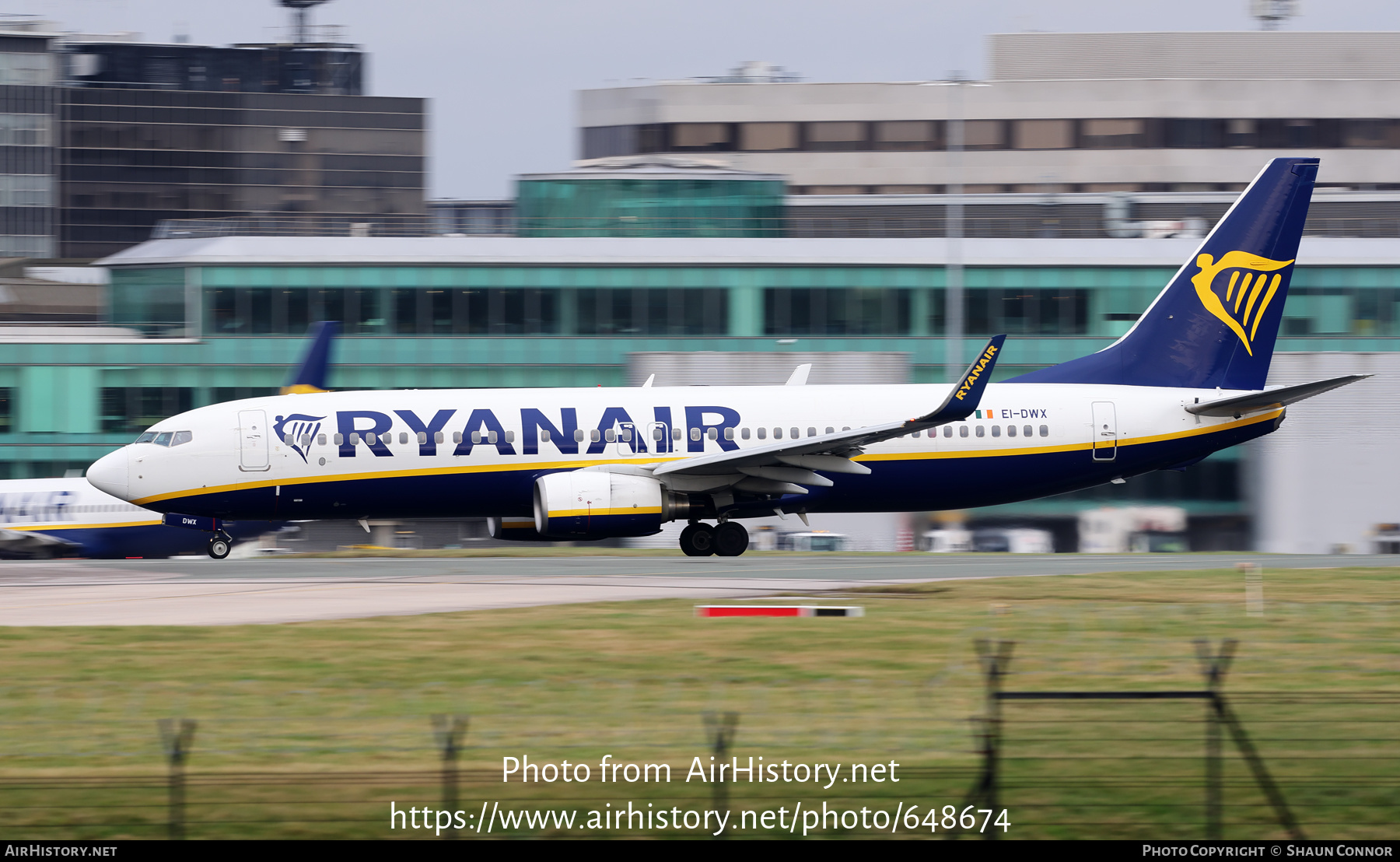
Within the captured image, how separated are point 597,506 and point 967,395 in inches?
297

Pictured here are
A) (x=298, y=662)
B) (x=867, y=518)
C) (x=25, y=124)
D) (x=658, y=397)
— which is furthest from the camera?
(x=25, y=124)

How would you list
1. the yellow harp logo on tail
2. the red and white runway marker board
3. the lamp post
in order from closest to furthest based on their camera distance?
the red and white runway marker board < the yellow harp logo on tail < the lamp post

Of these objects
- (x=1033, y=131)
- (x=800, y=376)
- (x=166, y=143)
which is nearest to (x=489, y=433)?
(x=800, y=376)

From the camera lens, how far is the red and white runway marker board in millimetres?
22359

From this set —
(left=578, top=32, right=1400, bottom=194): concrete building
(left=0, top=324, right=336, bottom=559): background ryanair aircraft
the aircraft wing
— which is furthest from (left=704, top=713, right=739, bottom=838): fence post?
(left=578, top=32, right=1400, bottom=194): concrete building

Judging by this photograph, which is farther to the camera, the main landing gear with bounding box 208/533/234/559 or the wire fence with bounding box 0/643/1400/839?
the main landing gear with bounding box 208/533/234/559

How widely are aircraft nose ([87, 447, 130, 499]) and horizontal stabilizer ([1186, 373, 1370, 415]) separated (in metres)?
22.9

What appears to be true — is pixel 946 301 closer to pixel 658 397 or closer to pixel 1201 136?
pixel 658 397

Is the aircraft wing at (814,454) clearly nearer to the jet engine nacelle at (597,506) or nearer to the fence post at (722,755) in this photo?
the jet engine nacelle at (597,506)

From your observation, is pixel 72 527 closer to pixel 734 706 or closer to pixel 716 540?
pixel 716 540

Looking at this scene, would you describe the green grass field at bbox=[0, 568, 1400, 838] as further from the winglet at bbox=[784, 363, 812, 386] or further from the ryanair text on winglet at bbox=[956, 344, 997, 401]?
the winglet at bbox=[784, 363, 812, 386]
